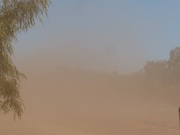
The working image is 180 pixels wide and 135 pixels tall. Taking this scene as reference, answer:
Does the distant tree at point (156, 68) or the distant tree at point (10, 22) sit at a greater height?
the distant tree at point (156, 68)

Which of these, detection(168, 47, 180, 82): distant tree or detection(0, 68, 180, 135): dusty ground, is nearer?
detection(0, 68, 180, 135): dusty ground

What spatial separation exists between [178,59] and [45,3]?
72426mm

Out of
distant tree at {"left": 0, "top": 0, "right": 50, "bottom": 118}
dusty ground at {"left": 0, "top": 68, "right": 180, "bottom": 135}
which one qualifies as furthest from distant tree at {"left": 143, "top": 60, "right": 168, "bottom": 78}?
distant tree at {"left": 0, "top": 0, "right": 50, "bottom": 118}

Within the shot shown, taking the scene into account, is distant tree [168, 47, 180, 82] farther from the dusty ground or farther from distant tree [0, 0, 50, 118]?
distant tree [0, 0, 50, 118]

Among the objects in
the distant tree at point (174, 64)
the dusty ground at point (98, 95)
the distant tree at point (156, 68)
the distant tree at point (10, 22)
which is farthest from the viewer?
the distant tree at point (156, 68)

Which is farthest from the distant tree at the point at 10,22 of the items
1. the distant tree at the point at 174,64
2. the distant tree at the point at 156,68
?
the distant tree at the point at 156,68

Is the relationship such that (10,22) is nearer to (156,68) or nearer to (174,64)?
(174,64)

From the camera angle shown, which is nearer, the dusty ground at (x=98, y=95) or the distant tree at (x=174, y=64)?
the dusty ground at (x=98, y=95)

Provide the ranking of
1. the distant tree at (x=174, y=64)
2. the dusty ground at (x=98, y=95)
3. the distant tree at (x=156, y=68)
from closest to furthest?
the dusty ground at (x=98, y=95) < the distant tree at (x=174, y=64) < the distant tree at (x=156, y=68)

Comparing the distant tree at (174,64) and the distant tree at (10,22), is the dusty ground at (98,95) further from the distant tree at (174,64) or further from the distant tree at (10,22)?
the distant tree at (10,22)

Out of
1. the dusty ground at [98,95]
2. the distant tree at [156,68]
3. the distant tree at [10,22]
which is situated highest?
the distant tree at [156,68]

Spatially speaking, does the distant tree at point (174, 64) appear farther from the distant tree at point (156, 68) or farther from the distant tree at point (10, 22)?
the distant tree at point (10, 22)

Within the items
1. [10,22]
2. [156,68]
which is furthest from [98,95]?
[10,22]

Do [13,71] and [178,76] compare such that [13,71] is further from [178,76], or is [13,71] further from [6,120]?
[178,76]
